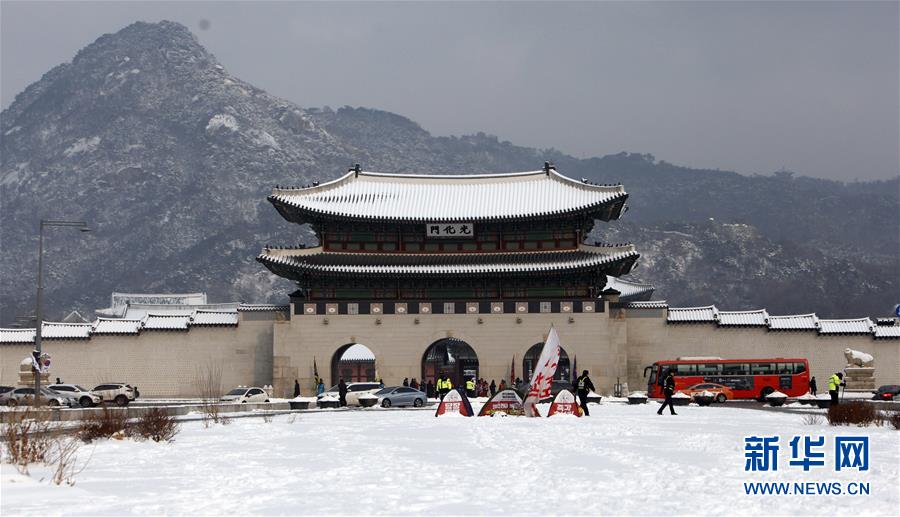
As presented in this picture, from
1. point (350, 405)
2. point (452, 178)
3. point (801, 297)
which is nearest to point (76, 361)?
point (350, 405)

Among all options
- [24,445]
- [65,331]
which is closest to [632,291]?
[65,331]

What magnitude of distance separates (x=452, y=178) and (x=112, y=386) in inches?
986

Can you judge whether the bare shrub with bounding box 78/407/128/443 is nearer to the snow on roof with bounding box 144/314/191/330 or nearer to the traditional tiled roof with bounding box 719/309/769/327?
the snow on roof with bounding box 144/314/191/330

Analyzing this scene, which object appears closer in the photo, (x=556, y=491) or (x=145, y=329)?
(x=556, y=491)

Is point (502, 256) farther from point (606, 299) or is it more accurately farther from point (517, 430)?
point (517, 430)

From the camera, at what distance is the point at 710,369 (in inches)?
2254

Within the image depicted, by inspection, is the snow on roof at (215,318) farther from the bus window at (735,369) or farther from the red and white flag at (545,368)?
the red and white flag at (545,368)

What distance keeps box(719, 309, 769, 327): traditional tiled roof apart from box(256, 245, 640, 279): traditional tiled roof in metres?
6.16

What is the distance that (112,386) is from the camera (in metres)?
57.6

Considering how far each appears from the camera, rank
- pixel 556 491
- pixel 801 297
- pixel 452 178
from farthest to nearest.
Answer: pixel 801 297 → pixel 452 178 → pixel 556 491

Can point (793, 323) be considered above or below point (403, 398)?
above

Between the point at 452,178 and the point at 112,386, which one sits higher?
the point at 452,178

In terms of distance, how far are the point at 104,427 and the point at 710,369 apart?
38.2m

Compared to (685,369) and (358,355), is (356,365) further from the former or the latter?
(685,369)
